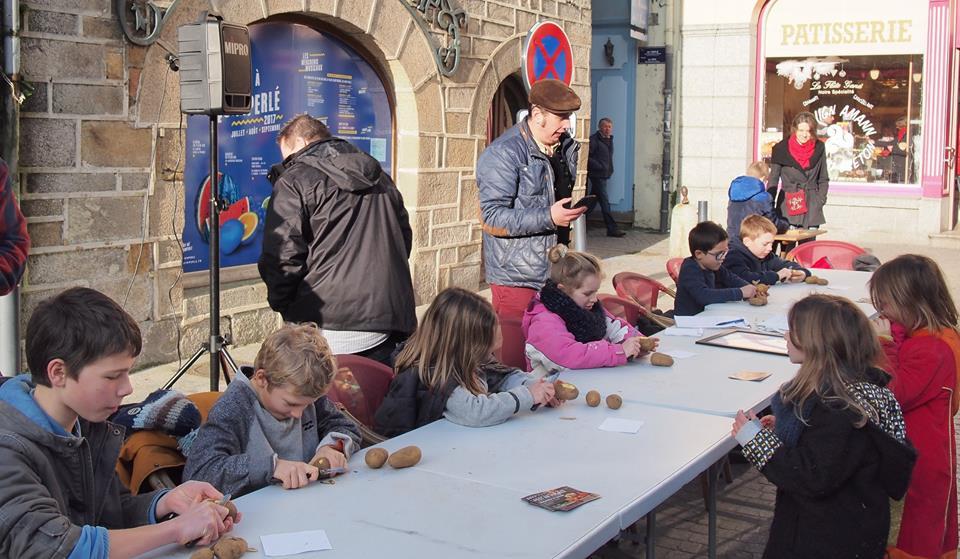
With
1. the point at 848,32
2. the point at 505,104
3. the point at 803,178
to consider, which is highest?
the point at 848,32

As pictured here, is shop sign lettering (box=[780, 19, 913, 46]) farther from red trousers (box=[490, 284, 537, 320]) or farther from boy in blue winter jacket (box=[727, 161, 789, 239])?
red trousers (box=[490, 284, 537, 320])

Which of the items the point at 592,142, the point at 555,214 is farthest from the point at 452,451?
the point at 592,142

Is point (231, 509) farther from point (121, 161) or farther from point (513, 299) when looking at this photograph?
point (121, 161)

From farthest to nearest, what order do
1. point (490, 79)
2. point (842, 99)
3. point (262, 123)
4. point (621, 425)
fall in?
point (842, 99)
point (490, 79)
point (262, 123)
point (621, 425)

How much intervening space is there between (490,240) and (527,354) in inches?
34.3

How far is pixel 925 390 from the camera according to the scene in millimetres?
4008

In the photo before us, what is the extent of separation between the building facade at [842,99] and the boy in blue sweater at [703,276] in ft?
33.5

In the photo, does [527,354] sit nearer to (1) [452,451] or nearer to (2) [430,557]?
(1) [452,451]

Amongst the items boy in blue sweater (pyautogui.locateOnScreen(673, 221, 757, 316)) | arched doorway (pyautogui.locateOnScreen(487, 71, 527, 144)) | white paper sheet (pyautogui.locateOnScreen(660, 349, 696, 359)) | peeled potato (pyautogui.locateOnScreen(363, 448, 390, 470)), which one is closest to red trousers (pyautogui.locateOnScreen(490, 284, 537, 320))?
white paper sheet (pyautogui.locateOnScreen(660, 349, 696, 359))

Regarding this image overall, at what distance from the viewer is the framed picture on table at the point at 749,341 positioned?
507 cm

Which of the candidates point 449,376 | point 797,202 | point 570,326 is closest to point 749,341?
point 570,326

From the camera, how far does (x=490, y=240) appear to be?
18.2ft

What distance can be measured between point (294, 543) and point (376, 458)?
0.65 meters

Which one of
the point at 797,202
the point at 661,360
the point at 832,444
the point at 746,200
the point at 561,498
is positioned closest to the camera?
the point at 561,498
